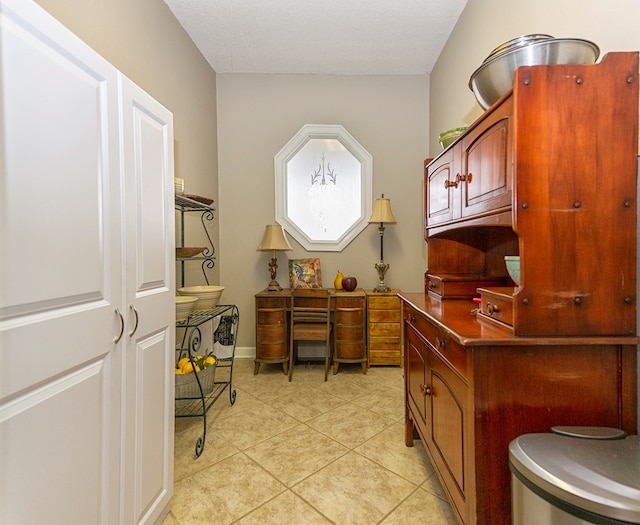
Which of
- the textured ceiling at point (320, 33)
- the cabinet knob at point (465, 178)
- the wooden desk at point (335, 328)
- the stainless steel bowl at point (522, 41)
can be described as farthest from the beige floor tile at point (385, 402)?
the textured ceiling at point (320, 33)

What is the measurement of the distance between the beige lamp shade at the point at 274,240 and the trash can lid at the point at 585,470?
268 centimetres

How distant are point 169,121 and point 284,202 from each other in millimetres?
2150

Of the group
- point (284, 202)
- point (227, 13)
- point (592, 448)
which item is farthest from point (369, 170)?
point (592, 448)

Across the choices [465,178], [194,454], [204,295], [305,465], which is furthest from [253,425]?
[465,178]

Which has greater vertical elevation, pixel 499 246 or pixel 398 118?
pixel 398 118

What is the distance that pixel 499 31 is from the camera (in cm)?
201

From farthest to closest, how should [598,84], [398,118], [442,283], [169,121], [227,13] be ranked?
1. [398,118]
2. [227,13]
3. [442,283]
4. [169,121]
5. [598,84]

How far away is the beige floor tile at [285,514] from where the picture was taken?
4.70 ft

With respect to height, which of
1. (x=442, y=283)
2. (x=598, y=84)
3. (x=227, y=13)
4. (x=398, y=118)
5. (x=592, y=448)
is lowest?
(x=592, y=448)

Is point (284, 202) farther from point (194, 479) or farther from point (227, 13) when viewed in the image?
point (194, 479)

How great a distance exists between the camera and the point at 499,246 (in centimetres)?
183

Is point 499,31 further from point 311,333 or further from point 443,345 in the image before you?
point 311,333

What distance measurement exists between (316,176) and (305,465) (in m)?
2.78

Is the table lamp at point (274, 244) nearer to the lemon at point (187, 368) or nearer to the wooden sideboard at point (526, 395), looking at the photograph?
the lemon at point (187, 368)
